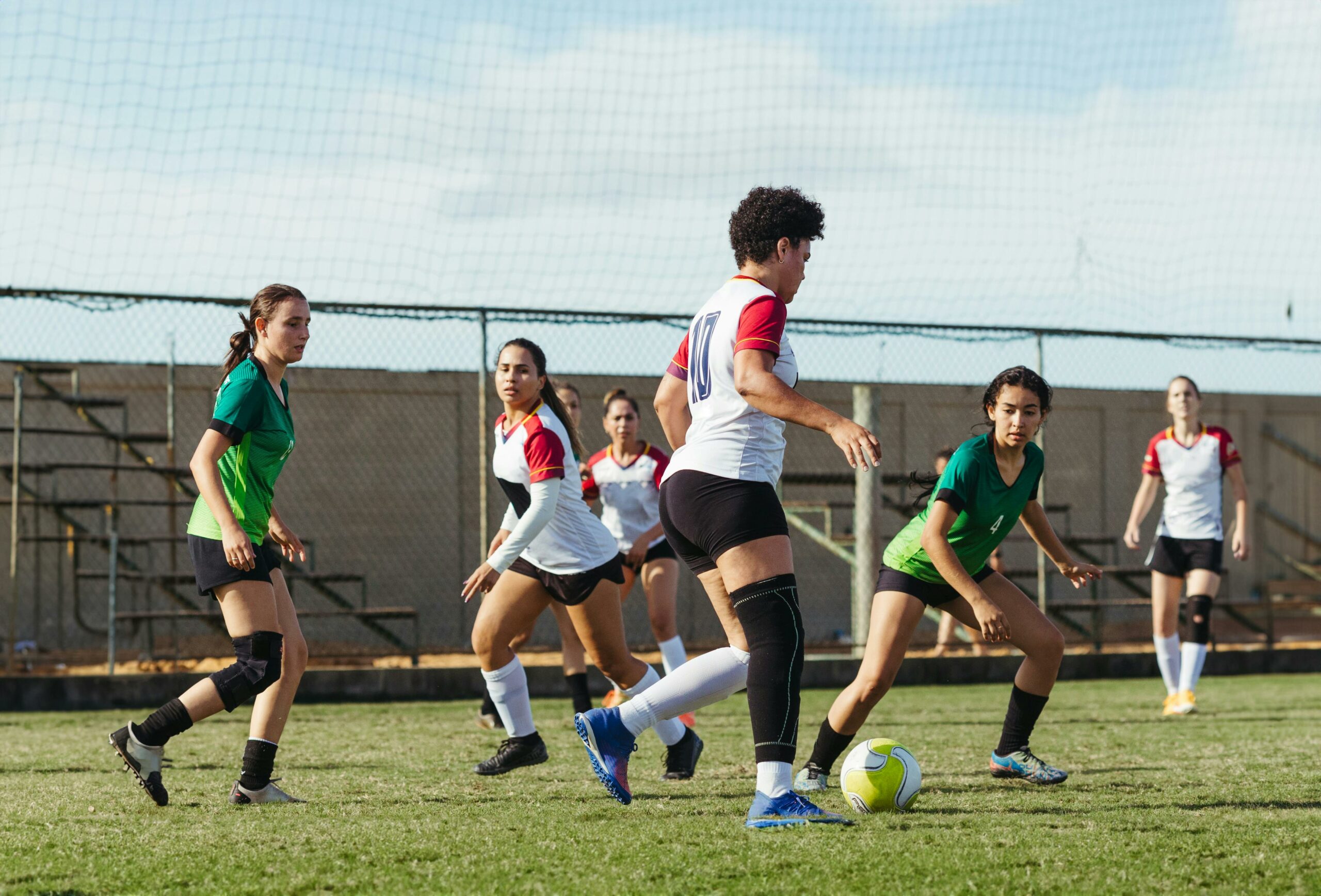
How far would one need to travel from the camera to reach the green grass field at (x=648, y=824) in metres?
3.41

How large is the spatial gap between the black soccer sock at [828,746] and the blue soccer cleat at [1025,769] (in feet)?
2.52

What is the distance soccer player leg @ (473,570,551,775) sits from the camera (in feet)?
18.7

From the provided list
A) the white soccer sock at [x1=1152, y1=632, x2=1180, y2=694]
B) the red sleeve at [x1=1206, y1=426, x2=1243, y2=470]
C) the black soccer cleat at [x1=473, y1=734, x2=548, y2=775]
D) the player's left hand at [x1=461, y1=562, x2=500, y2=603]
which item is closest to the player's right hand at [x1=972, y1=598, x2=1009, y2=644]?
the player's left hand at [x1=461, y1=562, x2=500, y2=603]

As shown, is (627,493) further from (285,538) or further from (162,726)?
(162,726)

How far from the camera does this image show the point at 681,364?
4555 mm

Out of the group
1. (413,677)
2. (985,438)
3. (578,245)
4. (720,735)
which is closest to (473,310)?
(578,245)

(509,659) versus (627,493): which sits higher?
(627,493)

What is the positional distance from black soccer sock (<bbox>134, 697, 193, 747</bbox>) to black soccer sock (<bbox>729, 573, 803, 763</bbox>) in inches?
82.0

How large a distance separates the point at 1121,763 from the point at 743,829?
8.52 feet

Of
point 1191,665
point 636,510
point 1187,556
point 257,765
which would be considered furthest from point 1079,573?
point 1187,556

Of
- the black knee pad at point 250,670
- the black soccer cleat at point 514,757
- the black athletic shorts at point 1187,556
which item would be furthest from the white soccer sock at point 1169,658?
the black knee pad at point 250,670

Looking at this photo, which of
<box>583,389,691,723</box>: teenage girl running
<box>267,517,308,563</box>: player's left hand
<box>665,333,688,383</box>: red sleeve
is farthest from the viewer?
<box>583,389,691,723</box>: teenage girl running

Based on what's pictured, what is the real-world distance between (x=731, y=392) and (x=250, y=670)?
6.68 feet

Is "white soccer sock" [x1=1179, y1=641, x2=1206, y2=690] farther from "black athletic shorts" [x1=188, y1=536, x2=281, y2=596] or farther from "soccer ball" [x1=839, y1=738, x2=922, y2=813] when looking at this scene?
"black athletic shorts" [x1=188, y1=536, x2=281, y2=596]
